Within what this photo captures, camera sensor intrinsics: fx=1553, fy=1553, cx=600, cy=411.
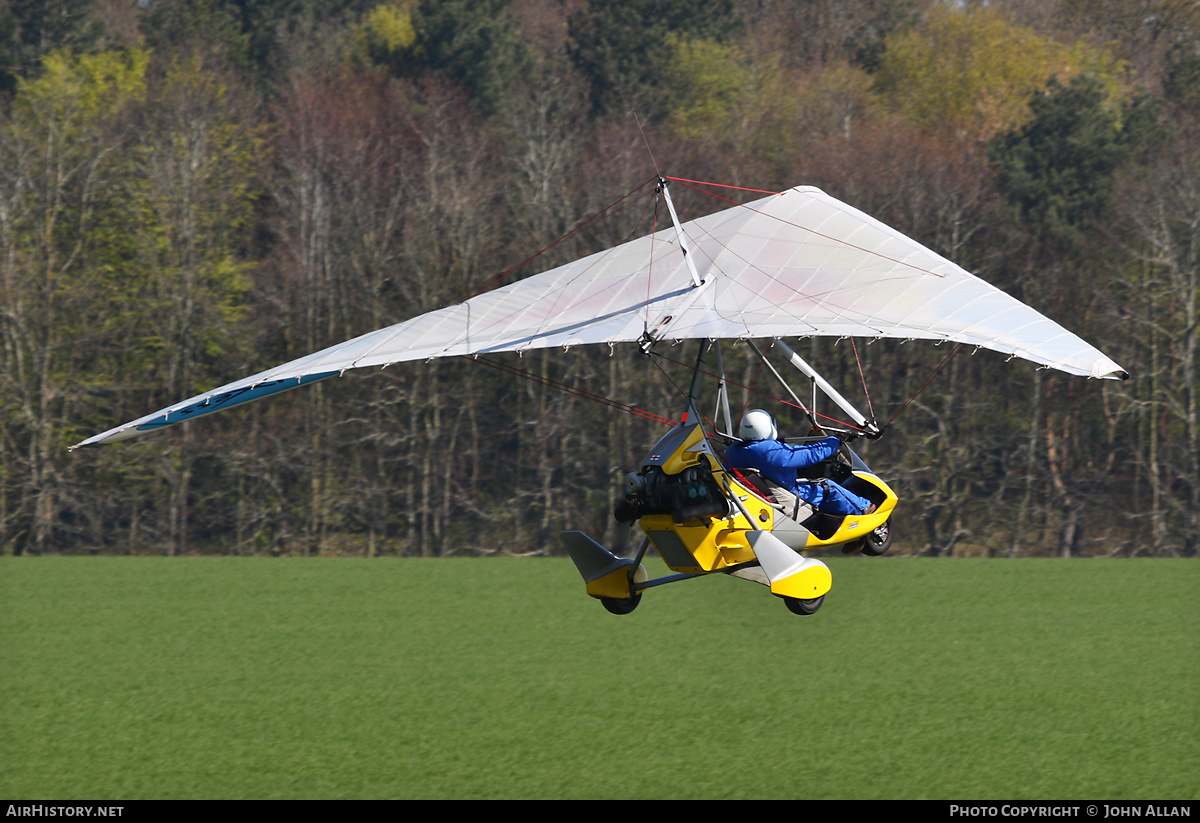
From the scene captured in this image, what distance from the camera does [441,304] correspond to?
43.0 metres

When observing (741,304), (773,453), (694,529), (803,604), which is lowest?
(803,604)

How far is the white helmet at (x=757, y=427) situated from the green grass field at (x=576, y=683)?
15.1m

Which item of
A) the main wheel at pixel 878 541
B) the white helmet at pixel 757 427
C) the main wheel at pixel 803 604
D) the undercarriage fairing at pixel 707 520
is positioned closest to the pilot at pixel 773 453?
the white helmet at pixel 757 427

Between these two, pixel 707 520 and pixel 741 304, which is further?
pixel 741 304

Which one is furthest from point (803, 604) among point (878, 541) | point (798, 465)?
point (878, 541)

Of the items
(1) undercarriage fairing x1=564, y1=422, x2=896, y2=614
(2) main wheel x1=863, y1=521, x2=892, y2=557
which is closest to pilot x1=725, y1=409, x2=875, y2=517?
(1) undercarriage fairing x1=564, y1=422, x2=896, y2=614

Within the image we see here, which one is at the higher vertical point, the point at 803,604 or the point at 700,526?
the point at 700,526

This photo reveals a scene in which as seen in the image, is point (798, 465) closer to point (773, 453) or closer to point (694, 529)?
point (773, 453)

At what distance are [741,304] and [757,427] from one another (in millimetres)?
955

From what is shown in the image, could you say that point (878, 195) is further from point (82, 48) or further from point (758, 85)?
point (82, 48)

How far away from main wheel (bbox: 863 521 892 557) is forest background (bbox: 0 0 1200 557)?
27.4 metres

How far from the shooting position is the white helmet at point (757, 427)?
11930 mm

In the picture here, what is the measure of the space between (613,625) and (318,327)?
469 inches

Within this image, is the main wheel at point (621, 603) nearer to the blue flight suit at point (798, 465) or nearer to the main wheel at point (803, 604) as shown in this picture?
the main wheel at point (803, 604)
